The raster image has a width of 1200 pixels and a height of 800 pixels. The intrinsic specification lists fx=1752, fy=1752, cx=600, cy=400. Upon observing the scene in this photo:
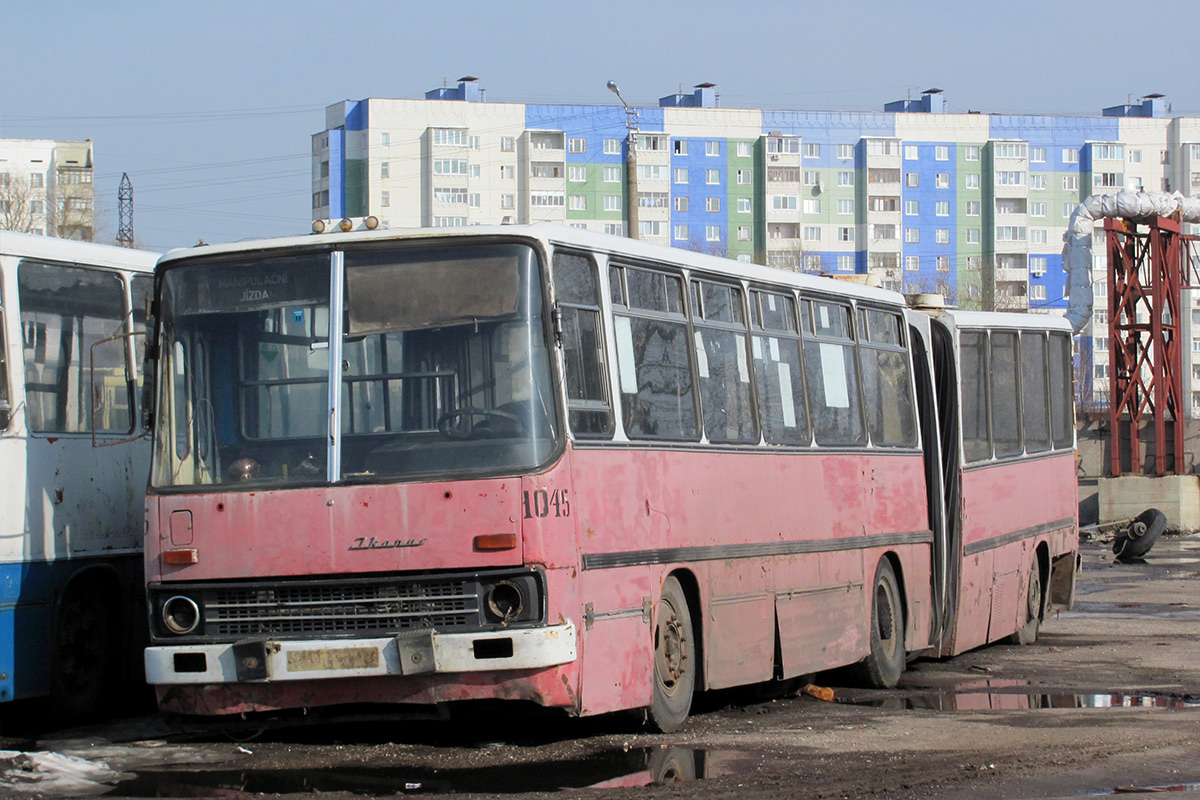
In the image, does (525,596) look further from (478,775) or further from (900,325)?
(900,325)

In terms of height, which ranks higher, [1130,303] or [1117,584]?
[1130,303]

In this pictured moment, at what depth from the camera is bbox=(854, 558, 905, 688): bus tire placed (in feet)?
43.8

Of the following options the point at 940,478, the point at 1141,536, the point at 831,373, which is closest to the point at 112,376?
the point at 831,373

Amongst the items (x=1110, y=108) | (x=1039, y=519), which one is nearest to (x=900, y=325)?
(x=1039, y=519)

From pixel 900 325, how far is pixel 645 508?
18.5 ft

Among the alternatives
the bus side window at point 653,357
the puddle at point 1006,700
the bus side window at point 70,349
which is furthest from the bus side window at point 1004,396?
the bus side window at point 70,349

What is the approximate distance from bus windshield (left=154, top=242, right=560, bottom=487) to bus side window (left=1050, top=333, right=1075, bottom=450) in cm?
1032

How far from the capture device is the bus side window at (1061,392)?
1809 cm

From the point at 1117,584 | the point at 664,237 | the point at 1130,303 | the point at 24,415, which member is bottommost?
the point at 1117,584

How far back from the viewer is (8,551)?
33.6 feet

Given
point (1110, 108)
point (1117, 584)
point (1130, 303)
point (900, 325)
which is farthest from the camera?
point (1110, 108)

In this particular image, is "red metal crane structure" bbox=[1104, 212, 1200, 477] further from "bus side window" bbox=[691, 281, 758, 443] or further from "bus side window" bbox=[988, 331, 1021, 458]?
"bus side window" bbox=[691, 281, 758, 443]

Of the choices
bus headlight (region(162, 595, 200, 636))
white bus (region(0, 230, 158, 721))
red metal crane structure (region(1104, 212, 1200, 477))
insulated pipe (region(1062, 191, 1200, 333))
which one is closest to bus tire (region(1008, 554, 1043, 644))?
white bus (region(0, 230, 158, 721))

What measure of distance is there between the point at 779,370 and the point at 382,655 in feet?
14.1
